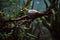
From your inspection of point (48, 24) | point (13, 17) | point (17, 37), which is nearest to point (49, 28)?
point (48, 24)

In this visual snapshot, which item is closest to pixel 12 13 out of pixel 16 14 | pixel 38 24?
pixel 16 14

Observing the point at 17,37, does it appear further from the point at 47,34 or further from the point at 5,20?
the point at 47,34

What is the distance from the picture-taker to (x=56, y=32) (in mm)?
2787

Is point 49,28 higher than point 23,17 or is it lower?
lower

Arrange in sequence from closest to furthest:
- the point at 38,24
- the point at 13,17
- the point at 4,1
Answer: the point at 13,17
the point at 4,1
the point at 38,24

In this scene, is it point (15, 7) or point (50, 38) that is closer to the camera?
point (15, 7)

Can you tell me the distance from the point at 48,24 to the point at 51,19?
0.09 m

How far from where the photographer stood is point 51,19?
2693 millimetres

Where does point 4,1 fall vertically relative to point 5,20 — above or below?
above

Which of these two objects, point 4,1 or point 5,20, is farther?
point 4,1

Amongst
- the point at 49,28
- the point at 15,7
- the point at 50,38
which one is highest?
the point at 15,7

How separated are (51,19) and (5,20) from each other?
3.50 feet

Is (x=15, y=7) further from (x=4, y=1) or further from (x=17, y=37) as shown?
(x=17, y=37)

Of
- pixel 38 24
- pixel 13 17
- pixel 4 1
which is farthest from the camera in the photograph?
pixel 38 24
